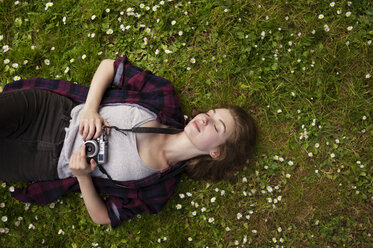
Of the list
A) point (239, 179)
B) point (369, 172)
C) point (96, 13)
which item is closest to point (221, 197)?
point (239, 179)

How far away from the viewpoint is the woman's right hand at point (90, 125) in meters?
2.77

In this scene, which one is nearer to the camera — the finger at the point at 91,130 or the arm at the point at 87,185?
the arm at the point at 87,185

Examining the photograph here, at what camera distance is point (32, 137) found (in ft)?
9.37

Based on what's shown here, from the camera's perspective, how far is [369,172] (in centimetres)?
358

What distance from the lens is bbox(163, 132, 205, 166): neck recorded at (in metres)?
2.98

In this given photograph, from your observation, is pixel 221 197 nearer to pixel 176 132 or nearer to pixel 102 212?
pixel 176 132

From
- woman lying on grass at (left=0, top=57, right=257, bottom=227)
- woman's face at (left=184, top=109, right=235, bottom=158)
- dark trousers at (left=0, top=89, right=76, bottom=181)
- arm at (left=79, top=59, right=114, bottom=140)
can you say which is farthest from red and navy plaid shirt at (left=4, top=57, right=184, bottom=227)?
woman's face at (left=184, top=109, right=235, bottom=158)

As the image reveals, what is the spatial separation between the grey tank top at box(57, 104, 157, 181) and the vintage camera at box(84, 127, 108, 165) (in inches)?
5.4

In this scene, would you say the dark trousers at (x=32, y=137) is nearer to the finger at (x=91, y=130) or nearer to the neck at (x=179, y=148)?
the finger at (x=91, y=130)

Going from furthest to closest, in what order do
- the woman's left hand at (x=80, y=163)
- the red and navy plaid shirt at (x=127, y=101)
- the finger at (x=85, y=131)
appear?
1. the red and navy plaid shirt at (x=127, y=101)
2. the finger at (x=85, y=131)
3. the woman's left hand at (x=80, y=163)

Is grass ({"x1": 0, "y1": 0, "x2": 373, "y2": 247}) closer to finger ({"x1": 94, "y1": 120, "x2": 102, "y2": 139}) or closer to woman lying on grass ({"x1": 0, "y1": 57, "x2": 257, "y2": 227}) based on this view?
woman lying on grass ({"x1": 0, "y1": 57, "x2": 257, "y2": 227})

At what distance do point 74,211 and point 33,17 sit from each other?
103 inches

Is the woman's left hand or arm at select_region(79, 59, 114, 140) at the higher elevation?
arm at select_region(79, 59, 114, 140)

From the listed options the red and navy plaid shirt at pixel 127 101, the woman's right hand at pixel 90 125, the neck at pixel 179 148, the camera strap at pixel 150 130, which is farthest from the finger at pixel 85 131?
the neck at pixel 179 148
